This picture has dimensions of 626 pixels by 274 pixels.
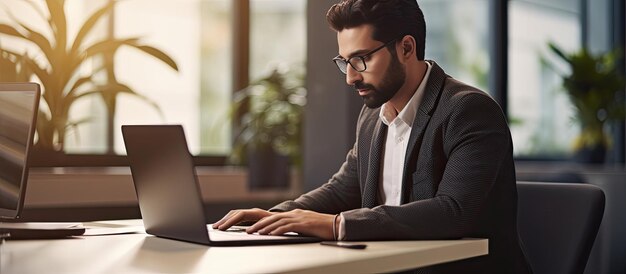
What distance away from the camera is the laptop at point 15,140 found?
5.66 feet

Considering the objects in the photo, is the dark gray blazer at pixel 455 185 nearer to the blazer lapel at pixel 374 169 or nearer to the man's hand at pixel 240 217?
the blazer lapel at pixel 374 169

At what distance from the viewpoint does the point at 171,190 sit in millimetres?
1729

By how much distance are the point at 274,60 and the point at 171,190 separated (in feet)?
14.3

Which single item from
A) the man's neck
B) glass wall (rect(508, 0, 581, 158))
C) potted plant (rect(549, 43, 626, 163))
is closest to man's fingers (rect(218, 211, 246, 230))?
the man's neck

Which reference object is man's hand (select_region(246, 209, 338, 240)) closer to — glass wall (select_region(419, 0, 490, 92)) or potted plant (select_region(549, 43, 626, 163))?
potted plant (select_region(549, 43, 626, 163))

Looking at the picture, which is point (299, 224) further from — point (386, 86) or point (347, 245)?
point (386, 86)

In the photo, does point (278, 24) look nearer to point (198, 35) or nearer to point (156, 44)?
point (198, 35)

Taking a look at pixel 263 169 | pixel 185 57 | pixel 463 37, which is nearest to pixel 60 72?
pixel 263 169

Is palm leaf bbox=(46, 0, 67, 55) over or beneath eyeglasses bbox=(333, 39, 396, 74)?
over

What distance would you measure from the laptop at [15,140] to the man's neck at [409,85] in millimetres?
891

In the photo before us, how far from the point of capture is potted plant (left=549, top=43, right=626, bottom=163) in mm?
5648

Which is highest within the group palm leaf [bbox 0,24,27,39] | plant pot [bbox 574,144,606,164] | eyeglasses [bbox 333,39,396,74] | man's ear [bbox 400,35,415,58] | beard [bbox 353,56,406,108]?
palm leaf [bbox 0,24,27,39]

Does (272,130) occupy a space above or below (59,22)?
below

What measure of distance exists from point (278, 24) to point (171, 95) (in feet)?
3.44
